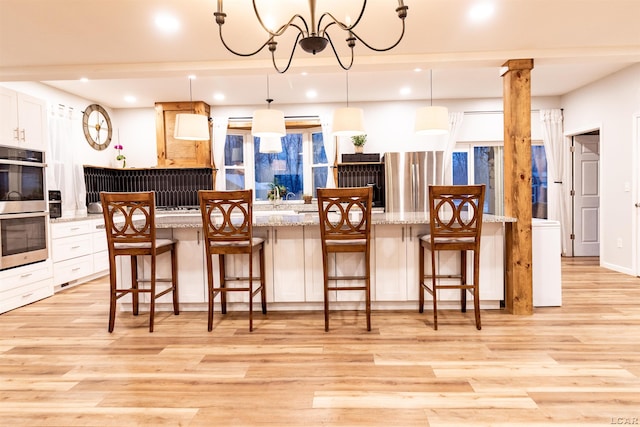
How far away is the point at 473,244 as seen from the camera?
311 cm

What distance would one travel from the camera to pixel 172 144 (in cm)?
638

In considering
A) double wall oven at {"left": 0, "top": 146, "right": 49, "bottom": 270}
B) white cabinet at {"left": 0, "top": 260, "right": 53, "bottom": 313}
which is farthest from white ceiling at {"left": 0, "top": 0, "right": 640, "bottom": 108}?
white cabinet at {"left": 0, "top": 260, "right": 53, "bottom": 313}

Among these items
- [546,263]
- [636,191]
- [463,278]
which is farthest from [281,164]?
[636,191]

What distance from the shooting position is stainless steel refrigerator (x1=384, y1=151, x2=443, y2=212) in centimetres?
599

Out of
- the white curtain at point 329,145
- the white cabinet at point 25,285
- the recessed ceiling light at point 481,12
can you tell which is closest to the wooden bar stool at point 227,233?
the recessed ceiling light at point 481,12

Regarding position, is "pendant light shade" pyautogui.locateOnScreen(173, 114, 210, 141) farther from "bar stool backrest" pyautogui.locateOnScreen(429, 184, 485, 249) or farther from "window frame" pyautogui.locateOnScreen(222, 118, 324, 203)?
"window frame" pyautogui.locateOnScreen(222, 118, 324, 203)

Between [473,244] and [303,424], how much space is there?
197 centimetres

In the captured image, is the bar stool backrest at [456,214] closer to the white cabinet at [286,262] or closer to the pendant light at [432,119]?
the pendant light at [432,119]

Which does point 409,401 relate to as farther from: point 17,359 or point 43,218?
point 43,218

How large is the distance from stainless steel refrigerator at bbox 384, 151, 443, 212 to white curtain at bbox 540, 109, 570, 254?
2.12 meters

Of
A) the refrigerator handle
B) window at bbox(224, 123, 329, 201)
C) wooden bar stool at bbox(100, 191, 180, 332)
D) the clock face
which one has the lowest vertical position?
wooden bar stool at bbox(100, 191, 180, 332)

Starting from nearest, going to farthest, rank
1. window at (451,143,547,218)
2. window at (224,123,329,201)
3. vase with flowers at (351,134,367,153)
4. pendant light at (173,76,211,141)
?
pendant light at (173,76,211,141) → vase with flowers at (351,134,367,153) → window at (451,143,547,218) → window at (224,123,329,201)

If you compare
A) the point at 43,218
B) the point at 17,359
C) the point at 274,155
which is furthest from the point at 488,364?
the point at 274,155

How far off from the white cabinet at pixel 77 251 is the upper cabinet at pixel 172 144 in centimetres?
150
